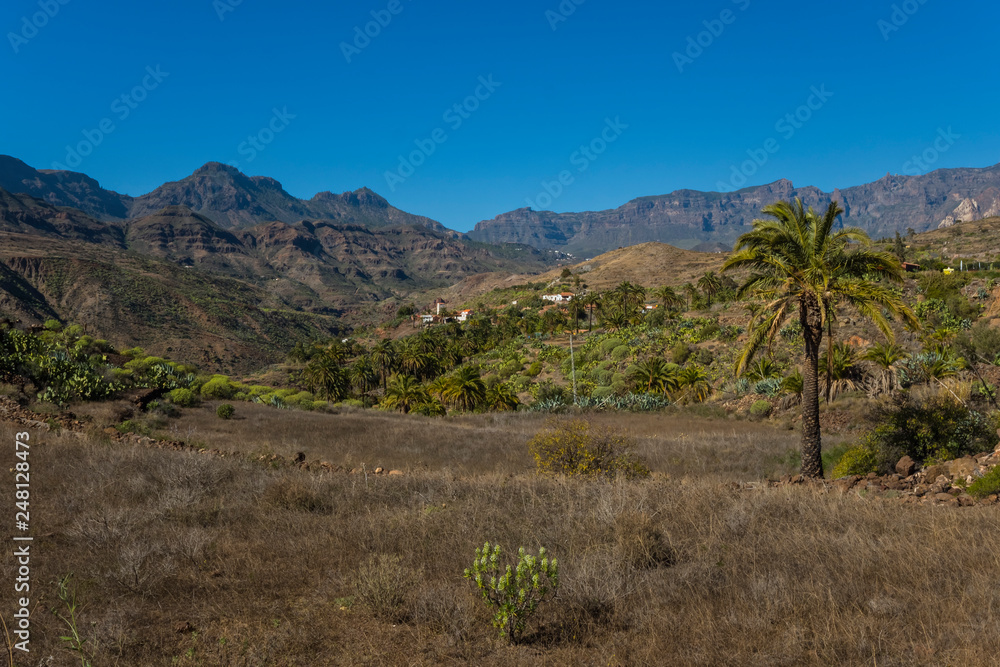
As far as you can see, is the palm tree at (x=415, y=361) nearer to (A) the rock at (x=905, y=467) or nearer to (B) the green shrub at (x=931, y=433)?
(B) the green shrub at (x=931, y=433)

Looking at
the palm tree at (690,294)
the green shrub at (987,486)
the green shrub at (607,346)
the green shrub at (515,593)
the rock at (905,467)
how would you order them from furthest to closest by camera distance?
the palm tree at (690,294)
the green shrub at (607,346)
the rock at (905,467)
the green shrub at (987,486)
the green shrub at (515,593)

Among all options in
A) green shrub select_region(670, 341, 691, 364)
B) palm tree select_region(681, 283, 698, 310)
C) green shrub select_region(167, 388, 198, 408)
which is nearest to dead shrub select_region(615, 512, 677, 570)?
green shrub select_region(167, 388, 198, 408)

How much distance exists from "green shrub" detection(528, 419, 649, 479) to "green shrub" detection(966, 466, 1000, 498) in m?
5.67

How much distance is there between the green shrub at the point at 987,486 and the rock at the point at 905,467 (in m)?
2.02

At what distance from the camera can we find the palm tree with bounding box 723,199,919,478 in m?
12.5

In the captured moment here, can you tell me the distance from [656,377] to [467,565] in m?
32.7

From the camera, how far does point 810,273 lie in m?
12.6

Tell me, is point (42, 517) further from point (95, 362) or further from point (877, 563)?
point (95, 362)

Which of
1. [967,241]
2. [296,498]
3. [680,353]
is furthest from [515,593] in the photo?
[967,241]

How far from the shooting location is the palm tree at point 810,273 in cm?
1247

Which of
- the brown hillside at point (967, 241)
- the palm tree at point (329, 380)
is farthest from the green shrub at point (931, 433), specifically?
the brown hillside at point (967, 241)

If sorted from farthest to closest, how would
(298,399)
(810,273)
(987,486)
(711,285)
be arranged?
(711,285)
(298,399)
(810,273)
(987,486)

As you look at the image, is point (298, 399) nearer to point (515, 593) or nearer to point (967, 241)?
point (515, 593)

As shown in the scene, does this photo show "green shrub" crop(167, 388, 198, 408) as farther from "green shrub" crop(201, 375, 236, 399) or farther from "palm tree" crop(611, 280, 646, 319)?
"palm tree" crop(611, 280, 646, 319)
